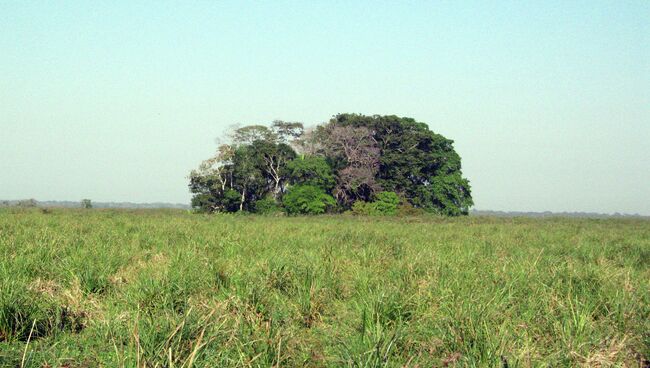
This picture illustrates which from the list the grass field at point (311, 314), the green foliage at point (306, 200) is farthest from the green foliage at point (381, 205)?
the grass field at point (311, 314)

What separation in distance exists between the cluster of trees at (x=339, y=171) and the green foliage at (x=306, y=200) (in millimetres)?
101

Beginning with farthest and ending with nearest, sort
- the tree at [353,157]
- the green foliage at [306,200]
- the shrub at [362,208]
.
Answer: the tree at [353,157] → the shrub at [362,208] → the green foliage at [306,200]

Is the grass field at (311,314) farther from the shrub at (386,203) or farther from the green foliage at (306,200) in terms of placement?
the shrub at (386,203)

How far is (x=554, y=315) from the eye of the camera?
503 cm

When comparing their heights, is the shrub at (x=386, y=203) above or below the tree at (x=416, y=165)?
below

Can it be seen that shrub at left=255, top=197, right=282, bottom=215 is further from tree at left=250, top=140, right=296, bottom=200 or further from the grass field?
the grass field

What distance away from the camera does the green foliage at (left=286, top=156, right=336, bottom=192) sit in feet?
168

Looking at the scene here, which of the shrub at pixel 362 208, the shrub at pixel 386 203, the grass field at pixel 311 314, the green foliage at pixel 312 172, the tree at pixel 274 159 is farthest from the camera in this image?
the tree at pixel 274 159

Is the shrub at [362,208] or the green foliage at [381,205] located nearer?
the shrub at [362,208]

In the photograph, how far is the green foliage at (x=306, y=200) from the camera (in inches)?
1943

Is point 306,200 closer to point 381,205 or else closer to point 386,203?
point 381,205

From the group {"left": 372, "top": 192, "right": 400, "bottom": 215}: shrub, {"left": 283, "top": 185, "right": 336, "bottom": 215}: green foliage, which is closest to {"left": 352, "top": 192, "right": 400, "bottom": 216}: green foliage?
{"left": 372, "top": 192, "right": 400, "bottom": 215}: shrub

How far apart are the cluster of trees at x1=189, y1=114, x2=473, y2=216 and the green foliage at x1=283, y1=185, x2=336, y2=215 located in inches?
4.0

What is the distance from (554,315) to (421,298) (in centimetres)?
128
